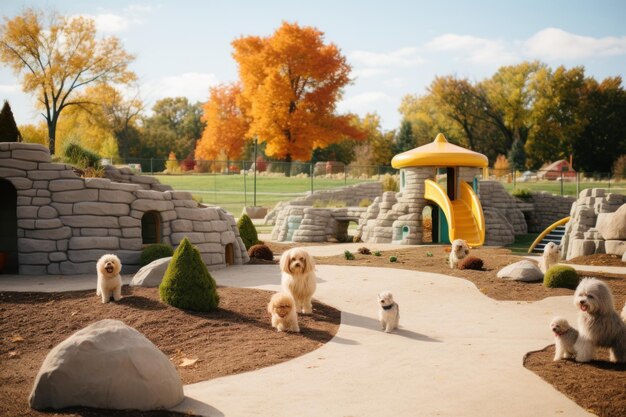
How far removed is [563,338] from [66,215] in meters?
11.0

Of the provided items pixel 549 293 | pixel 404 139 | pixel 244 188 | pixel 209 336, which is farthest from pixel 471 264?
pixel 404 139

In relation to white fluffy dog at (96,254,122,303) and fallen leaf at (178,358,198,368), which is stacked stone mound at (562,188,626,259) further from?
fallen leaf at (178,358,198,368)

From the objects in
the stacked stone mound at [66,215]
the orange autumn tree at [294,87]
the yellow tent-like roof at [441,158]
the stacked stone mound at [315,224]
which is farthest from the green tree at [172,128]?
the stacked stone mound at [66,215]

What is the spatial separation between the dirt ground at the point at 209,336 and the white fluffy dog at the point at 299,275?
303 mm

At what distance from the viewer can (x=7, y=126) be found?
16.1 metres

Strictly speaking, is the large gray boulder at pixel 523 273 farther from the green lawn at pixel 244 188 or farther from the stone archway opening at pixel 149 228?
the green lawn at pixel 244 188

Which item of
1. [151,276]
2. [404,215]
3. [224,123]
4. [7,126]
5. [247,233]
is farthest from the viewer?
[224,123]

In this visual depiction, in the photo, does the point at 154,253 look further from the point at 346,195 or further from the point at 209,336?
the point at 346,195

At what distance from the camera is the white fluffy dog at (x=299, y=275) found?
9.49 m

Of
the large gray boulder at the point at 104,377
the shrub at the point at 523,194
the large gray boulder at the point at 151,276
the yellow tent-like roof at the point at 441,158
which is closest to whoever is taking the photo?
the large gray boulder at the point at 104,377

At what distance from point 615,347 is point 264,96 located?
38.7 m

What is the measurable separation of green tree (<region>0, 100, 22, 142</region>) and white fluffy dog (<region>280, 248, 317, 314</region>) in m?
9.92

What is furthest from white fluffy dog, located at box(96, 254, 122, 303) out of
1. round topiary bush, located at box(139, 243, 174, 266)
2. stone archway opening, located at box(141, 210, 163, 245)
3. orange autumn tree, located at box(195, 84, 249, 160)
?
orange autumn tree, located at box(195, 84, 249, 160)

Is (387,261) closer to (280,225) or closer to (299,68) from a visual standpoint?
(280,225)
